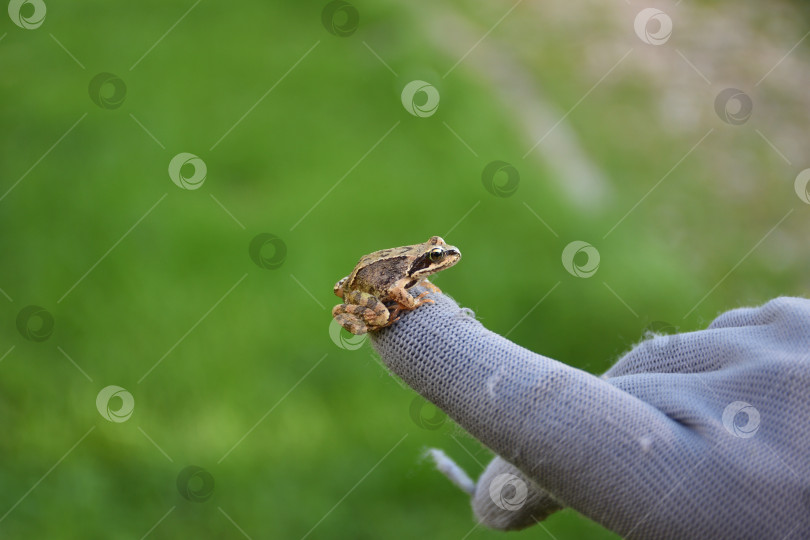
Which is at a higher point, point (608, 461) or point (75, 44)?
point (608, 461)

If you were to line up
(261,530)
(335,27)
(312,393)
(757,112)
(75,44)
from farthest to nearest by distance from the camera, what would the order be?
(757,112)
(335,27)
(75,44)
(312,393)
(261,530)

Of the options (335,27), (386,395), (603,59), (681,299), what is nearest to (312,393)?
(386,395)

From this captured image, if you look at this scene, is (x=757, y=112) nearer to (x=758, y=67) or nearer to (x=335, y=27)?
A: (x=758, y=67)

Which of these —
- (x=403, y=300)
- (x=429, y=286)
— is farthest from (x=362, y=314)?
(x=429, y=286)

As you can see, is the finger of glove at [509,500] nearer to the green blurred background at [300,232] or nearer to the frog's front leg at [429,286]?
the frog's front leg at [429,286]

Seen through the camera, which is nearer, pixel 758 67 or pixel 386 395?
pixel 386 395

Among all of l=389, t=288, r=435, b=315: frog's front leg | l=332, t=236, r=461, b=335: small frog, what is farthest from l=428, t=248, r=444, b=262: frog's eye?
l=389, t=288, r=435, b=315: frog's front leg
